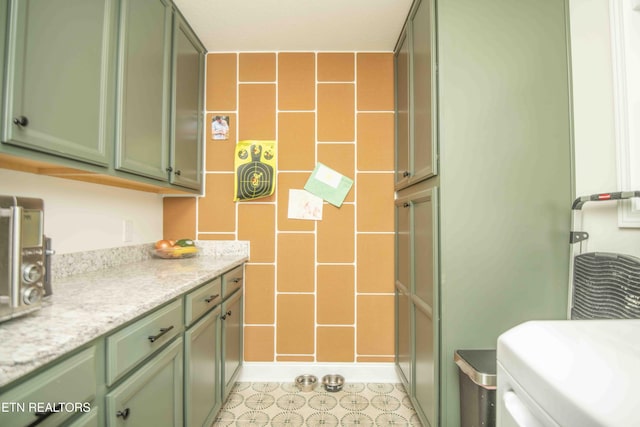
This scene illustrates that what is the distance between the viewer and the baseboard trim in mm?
2119

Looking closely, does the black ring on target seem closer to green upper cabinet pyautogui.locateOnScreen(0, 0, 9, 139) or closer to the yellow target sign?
the yellow target sign

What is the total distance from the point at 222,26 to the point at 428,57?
133 centimetres

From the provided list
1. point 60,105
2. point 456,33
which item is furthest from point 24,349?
point 456,33

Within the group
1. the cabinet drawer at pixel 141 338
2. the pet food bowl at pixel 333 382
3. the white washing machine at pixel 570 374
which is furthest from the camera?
the pet food bowl at pixel 333 382

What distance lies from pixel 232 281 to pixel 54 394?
3.98ft

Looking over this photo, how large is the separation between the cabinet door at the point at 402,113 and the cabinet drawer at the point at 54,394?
1625mm

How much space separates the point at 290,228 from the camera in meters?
2.17

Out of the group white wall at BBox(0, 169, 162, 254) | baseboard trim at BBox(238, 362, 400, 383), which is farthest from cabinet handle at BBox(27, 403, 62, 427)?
baseboard trim at BBox(238, 362, 400, 383)

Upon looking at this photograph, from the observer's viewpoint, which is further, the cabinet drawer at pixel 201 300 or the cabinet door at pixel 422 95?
the cabinet door at pixel 422 95

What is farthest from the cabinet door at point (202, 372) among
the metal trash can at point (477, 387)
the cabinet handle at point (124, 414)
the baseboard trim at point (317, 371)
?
the metal trash can at point (477, 387)

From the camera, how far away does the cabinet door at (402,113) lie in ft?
5.97

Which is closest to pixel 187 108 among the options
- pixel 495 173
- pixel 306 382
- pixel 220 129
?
pixel 220 129

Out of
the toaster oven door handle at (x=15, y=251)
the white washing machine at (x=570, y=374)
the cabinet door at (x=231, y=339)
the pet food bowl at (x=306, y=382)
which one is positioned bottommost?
the pet food bowl at (x=306, y=382)

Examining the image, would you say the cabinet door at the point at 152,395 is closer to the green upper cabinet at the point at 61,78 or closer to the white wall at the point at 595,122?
the green upper cabinet at the point at 61,78
